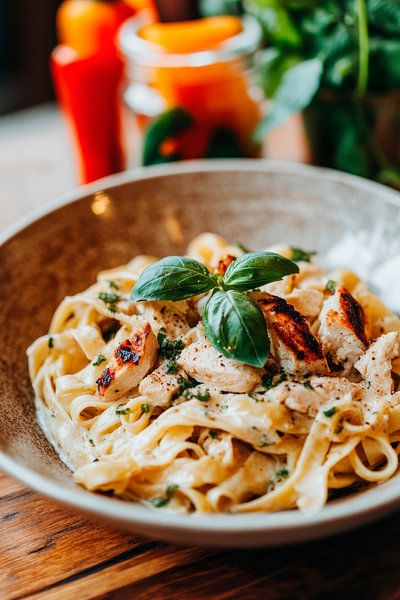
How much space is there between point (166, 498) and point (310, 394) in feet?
2.08

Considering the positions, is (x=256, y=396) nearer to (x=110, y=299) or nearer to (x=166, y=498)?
(x=166, y=498)

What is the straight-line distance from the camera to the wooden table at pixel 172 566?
7.73ft

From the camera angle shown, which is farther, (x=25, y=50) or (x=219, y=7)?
(x=25, y=50)

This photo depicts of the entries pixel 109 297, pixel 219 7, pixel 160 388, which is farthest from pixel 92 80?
pixel 160 388

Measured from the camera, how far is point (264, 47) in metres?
5.34

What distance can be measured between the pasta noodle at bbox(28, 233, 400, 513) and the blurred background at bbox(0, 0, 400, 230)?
6.24 feet

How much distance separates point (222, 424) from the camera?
2.58m

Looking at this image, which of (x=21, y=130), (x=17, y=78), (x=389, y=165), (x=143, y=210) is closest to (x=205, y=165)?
(x=143, y=210)

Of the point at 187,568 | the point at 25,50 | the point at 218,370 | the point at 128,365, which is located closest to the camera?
the point at 187,568

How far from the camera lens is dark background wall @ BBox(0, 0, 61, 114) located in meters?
7.71

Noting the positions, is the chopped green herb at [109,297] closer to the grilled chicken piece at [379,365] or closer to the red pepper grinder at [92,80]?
the grilled chicken piece at [379,365]

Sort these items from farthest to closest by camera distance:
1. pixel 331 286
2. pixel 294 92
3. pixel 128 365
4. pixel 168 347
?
pixel 294 92
pixel 331 286
pixel 168 347
pixel 128 365

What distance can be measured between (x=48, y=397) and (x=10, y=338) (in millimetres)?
430

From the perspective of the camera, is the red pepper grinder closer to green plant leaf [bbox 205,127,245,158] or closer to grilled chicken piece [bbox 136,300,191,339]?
green plant leaf [bbox 205,127,245,158]
